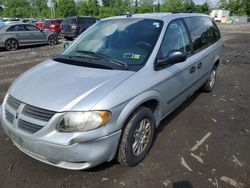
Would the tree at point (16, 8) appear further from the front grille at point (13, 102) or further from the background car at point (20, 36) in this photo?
the front grille at point (13, 102)

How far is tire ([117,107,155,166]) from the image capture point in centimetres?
329

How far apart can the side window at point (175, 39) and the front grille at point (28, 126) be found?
6.15 feet

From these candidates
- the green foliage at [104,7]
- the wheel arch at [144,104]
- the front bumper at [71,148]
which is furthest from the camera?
the green foliage at [104,7]

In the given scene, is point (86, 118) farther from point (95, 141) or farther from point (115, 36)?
point (115, 36)

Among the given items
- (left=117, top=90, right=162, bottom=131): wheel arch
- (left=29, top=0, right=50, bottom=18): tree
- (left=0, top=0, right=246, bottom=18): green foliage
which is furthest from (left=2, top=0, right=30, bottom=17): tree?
(left=117, top=90, right=162, bottom=131): wheel arch

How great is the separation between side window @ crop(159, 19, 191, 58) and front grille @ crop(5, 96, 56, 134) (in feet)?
5.82

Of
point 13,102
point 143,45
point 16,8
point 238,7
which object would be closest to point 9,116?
point 13,102

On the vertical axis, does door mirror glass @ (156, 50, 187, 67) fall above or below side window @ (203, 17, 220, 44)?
below

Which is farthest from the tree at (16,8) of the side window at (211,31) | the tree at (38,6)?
the side window at (211,31)

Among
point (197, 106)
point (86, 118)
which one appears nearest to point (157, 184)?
point (86, 118)

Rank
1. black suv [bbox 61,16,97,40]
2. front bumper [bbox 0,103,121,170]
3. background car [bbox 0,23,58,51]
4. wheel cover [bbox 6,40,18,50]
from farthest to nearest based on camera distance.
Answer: black suv [bbox 61,16,97,40], wheel cover [bbox 6,40,18,50], background car [bbox 0,23,58,51], front bumper [bbox 0,103,121,170]

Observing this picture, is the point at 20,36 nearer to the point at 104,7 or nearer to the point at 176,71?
the point at 176,71

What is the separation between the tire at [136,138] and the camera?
3287 mm

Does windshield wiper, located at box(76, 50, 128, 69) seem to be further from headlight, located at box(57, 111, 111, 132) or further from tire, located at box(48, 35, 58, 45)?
tire, located at box(48, 35, 58, 45)
